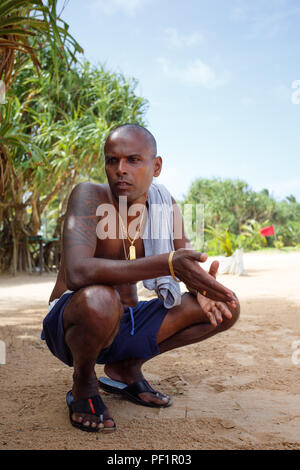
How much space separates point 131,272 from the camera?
1556 millimetres

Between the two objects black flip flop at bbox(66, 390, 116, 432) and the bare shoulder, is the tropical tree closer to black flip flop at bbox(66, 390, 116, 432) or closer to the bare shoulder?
the bare shoulder

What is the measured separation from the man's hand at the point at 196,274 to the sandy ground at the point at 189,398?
516 mm

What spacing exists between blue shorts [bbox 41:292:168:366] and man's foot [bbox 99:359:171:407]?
0.27 feet

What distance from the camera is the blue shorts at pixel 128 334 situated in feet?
5.68

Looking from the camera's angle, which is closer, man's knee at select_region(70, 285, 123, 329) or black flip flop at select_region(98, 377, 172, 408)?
man's knee at select_region(70, 285, 123, 329)

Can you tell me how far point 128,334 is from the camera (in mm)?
1812

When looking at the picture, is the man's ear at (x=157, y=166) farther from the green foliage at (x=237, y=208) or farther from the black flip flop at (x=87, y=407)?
the green foliage at (x=237, y=208)

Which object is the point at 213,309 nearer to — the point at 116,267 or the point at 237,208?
the point at 116,267

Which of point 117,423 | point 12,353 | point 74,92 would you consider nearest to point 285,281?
point 12,353

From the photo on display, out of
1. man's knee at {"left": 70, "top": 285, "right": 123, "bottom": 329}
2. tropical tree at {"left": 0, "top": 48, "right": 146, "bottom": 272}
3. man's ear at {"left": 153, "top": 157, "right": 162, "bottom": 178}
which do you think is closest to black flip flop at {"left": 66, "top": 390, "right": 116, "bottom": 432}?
man's knee at {"left": 70, "top": 285, "right": 123, "bottom": 329}

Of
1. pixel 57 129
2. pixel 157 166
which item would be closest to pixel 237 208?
pixel 57 129

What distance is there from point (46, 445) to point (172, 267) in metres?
0.76

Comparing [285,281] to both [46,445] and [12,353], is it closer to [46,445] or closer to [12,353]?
[12,353]

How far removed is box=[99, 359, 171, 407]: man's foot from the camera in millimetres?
1819
